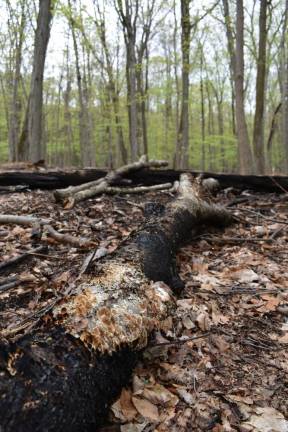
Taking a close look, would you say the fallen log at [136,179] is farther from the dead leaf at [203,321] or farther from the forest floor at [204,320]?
the dead leaf at [203,321]

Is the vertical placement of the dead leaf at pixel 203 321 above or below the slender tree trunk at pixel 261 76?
below

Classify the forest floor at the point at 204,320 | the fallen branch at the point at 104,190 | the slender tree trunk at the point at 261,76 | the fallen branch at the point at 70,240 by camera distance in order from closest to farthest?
the forest floor at the point at 204,320 → the fallen branch at the point at 70,240 → the fallen branch at the point at 104,190 → the slender tree trunk at the point at 261,76

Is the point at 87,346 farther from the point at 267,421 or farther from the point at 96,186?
the point at 96,186

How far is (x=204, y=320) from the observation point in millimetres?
2615

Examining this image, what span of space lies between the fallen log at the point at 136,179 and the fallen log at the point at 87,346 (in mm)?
3809

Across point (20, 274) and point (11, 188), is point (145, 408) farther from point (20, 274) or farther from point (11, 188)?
point (11, 188)

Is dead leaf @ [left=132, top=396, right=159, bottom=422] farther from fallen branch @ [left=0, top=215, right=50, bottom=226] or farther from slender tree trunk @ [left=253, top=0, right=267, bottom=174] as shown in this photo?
slender tree trunk @ [left=253, top=0, right=267, bottom=174]

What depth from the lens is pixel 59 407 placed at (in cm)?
141

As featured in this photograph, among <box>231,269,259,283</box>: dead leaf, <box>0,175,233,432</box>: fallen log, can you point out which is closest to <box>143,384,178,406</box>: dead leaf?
<box>0,175,233,432</box>: fallen log

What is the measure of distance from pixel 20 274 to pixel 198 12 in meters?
15.0

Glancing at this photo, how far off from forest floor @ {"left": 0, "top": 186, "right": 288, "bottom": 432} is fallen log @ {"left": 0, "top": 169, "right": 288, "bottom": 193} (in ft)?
4.60

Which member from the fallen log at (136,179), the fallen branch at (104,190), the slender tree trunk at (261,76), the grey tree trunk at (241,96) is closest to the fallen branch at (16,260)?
the fallen branch at (104,190)

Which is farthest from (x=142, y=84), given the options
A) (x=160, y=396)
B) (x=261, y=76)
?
(x=160, y=396)

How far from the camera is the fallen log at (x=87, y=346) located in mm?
1381
